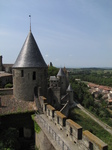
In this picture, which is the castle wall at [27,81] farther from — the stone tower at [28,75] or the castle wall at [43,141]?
the castle wall at [43,141]

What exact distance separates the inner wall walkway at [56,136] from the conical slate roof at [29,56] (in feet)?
18.4

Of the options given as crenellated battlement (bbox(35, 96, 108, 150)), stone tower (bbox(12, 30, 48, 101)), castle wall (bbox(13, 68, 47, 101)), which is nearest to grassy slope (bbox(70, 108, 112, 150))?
stone tower (bbox(12, 30, 48, 101))

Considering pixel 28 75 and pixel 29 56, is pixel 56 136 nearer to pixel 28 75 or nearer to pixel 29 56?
pixel 28 75

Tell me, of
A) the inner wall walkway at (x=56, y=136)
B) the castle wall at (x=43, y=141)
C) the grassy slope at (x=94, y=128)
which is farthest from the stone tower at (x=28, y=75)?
the grassy slope at (x=94, y=128)

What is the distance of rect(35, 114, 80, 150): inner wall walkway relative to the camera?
23.5 ft

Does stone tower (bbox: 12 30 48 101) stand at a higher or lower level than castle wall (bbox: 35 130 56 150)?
higher

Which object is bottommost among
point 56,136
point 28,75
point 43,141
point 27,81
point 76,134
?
point 43,141

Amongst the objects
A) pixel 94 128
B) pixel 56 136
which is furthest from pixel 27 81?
pixel 94 128

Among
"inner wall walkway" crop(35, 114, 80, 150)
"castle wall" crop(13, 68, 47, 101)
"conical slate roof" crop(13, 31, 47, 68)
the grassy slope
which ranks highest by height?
"conical slate roof" crop(13, 31, 47, 68)

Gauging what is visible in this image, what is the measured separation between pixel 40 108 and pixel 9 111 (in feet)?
9.16

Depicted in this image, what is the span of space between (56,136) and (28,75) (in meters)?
7.08

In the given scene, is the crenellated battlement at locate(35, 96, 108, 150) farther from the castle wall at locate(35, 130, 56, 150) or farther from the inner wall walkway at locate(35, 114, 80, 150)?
the castle wall at locate(35, 130, 56, 150)

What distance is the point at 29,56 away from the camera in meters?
14.0

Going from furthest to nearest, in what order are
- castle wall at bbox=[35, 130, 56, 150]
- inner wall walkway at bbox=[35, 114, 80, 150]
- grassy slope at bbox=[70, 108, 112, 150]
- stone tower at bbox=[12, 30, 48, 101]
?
grassy slope at bbox=[70, 108, 112, 150] < stone tower at bbox=[12, 30, 48, 101] < castle wall at bbox=[35, 130, 56, 150] < inner wall walkway at bbox=[35, 114, 80, 150]
